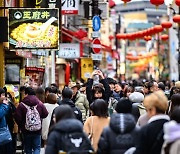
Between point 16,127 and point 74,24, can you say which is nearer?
point 16,127

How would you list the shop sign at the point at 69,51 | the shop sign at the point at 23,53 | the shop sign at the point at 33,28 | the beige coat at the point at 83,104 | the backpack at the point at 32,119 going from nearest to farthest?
the backpack at the point at 32,119, the beige coat at the point at 83,104, the shop sign at the point at 33,28, the shop sign at the point at 23,53, the shop sign at the point at 69,51

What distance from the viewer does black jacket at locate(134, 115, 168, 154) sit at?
318 inches

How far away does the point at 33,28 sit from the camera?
58.4ft

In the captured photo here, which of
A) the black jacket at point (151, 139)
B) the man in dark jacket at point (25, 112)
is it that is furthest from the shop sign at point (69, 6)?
the black jacket at point (151, 139)

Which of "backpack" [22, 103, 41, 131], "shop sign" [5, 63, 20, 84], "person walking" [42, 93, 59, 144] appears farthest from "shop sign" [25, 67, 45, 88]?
"backpack" [22, 103, 41, 131]

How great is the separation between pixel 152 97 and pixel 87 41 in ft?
135

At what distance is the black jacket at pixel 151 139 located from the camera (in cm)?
809

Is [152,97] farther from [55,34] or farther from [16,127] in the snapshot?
[55,34]

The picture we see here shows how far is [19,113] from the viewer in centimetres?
1372

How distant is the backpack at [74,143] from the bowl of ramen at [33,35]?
942 cm

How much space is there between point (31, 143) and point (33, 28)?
15.3 feet

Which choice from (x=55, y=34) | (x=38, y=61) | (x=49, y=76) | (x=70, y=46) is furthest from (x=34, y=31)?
(x=49, y=76)

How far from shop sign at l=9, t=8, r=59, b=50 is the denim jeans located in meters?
4.37

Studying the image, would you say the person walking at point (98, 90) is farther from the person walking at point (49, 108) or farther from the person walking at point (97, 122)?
the person walking at point (97, 122)
